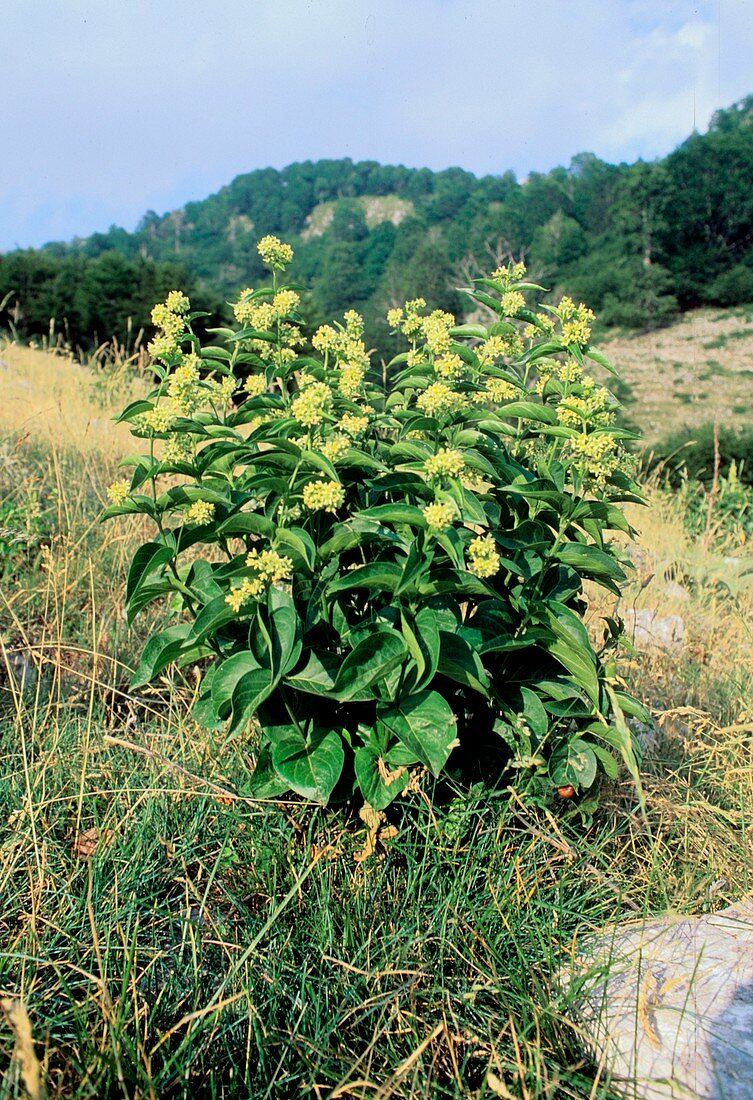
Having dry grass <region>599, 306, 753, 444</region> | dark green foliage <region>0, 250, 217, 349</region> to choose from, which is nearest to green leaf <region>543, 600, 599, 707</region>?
dark green foliage <region>0, 250, 217, 349</region>

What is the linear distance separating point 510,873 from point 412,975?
0.40 m

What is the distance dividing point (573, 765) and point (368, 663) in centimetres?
70

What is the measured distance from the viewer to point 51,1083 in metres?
1.53

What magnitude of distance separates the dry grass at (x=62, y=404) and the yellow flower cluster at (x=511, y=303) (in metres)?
2.77

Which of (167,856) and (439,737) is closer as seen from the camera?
(439,737)

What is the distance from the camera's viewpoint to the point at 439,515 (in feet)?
5.59

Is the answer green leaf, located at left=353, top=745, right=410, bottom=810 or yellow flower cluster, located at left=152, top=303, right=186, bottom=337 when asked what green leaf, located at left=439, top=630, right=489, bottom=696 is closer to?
green leaf, located at left=353, top=745, right=410, bottom=810

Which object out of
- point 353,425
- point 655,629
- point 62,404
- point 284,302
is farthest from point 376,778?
point 62,404

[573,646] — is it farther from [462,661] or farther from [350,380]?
[350,380]

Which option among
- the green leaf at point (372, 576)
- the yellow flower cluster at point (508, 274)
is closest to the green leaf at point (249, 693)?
the green leaf at point (372, 576)

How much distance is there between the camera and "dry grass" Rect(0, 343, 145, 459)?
5.23 metres

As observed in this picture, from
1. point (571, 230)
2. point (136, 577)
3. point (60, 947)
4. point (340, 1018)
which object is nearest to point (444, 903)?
point (340, 1018)

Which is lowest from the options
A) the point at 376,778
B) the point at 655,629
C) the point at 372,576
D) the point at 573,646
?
the point at 655,629

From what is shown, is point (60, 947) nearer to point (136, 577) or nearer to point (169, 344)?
point (136, 577)
